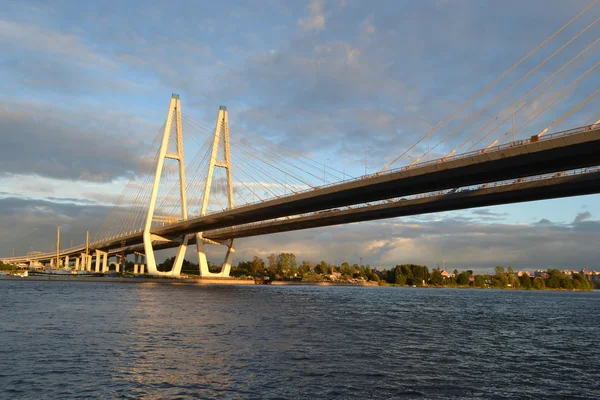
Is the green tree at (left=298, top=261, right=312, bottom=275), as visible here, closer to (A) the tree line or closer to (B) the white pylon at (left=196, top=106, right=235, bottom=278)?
(A) the tree line

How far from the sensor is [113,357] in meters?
13.2

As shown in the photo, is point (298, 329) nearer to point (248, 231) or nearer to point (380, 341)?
Answer: point (380, 341)

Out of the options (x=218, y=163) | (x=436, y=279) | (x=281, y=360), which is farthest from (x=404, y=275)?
(x=281, y=360)

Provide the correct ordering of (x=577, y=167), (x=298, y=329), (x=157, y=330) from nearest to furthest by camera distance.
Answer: (x=157, y=330), (x=298, y=329), (x=577, y=167)

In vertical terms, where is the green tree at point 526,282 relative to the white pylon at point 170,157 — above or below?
below

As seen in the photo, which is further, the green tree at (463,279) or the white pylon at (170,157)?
the green tree at (463,279)

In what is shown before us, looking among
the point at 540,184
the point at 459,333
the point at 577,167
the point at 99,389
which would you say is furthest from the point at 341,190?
the point at 99,389

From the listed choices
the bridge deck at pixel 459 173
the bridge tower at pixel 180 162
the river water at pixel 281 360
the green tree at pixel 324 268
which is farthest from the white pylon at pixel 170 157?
the green tree at pixel 324 268

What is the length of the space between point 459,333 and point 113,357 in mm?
13744

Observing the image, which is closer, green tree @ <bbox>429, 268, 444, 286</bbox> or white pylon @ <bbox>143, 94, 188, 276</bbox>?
white pylon @ <bbox>143, 94, 188, 276</bbox>

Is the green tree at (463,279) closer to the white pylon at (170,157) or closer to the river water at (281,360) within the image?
the white pylon at (170,157)

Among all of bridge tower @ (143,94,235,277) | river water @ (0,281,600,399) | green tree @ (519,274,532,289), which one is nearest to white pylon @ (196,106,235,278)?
bridge tower @ (143,94,235,277)

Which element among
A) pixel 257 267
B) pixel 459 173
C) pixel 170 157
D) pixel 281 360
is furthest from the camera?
pixel 257 267

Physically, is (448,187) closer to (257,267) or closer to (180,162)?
(180,162)
